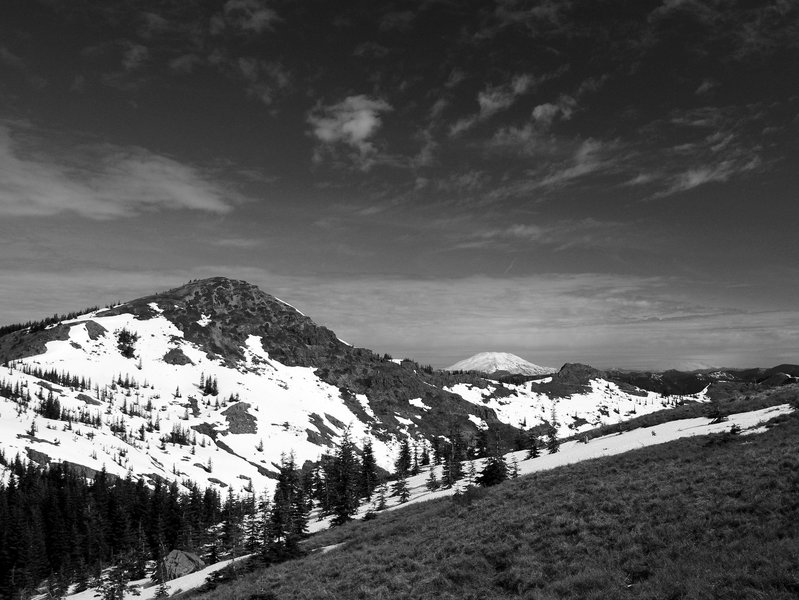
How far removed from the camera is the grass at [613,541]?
13898mm

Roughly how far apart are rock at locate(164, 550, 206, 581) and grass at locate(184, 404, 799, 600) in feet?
159

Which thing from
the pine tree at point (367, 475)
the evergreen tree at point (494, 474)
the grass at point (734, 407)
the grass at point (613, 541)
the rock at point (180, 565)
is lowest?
the rock at point (180, 565)

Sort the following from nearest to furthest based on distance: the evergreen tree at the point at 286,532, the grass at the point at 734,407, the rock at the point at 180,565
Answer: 1. the evergreen tree at the point at 286,532
2. the grass at the point at 734,407
3. the rock at the point at 180,565

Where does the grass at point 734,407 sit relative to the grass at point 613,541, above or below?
above

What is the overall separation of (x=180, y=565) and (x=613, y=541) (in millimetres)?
74699

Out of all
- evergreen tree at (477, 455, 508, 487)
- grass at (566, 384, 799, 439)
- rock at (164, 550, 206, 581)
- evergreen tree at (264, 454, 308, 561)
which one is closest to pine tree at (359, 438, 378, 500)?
evergreen tree at (264, 454, 308, 561)

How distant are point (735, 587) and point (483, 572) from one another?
9.32 meters

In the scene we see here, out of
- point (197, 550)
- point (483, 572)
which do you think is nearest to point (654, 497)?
point (483, 572)

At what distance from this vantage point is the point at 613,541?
1816 cm

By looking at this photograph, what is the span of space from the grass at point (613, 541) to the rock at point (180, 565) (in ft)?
159

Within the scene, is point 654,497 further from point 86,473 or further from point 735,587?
point 86,473

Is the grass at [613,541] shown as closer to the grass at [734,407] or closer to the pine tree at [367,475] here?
the grass at [734,407]

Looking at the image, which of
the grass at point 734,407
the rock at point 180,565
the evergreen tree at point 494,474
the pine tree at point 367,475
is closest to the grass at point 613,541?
the grass at point 734,407

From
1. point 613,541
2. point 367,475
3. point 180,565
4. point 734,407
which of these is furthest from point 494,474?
point 367,475
